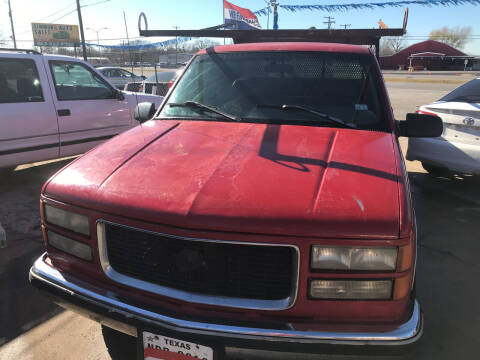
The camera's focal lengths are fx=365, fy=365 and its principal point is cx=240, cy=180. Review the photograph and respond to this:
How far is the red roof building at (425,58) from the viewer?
53.4 metres

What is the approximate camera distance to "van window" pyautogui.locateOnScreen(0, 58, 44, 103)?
4723 mm

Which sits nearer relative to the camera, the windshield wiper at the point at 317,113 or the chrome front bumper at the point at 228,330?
the chrome front bumper at the point at 228,330

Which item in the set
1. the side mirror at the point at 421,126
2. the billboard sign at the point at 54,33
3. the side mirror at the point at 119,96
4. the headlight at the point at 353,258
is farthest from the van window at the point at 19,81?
the billboard sign at the point at 54,33

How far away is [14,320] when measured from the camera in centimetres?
254

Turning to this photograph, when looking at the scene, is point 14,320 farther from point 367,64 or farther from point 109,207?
point 367,64

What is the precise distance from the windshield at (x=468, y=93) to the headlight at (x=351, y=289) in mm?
4005

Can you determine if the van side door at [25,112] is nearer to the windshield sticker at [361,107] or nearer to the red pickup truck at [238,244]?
the red pickup truck at [238,244]

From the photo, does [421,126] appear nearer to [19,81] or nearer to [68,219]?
[68,219]

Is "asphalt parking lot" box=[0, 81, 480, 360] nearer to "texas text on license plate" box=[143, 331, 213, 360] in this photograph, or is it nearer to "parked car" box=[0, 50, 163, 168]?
"texas text on license plate" box=[143, 331, 213, 360]

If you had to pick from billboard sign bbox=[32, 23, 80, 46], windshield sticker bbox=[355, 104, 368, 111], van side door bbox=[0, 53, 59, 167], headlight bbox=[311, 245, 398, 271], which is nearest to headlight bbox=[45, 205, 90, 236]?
headlight bbox=[311, 245, 398, 271]

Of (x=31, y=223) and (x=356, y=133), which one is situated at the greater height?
(x=356, y=133)

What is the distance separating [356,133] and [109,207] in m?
1.52

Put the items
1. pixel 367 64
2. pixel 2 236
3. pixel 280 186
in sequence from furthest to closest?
pixel 2 236, pixel 367 64, pixel 280 186

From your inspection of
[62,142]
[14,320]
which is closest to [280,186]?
[14,320]
